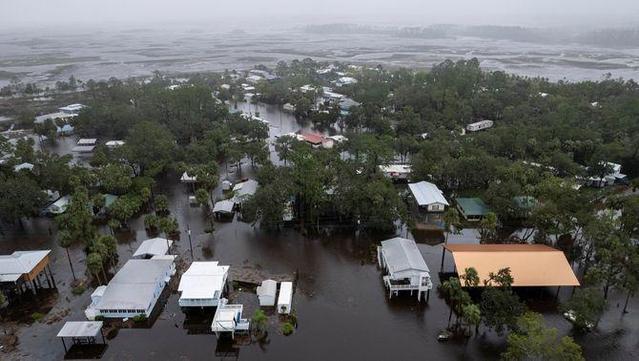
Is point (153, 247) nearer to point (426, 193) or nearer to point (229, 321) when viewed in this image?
point (229, 321)

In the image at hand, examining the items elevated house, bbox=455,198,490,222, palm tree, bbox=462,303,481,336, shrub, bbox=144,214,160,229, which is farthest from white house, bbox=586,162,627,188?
shrub, bbox=144,214,160,229

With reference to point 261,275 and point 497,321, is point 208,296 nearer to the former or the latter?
point 261,275

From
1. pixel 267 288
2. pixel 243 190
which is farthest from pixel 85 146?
pixel 267 288

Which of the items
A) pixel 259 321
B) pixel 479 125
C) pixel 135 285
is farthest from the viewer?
pixel 479 125

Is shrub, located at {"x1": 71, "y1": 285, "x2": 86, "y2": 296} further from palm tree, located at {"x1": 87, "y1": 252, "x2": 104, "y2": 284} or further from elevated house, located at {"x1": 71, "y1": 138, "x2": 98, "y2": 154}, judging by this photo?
elevated house, located at {"x1": 71, "y1": 138, "x2": 98, "y2": 154}

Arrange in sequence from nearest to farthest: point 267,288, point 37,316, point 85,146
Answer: point 37,316 < point 267,288 < point 85,146

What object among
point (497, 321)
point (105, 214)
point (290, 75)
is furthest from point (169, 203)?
point (290, 75)

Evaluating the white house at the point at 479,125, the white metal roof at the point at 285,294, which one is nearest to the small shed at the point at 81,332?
the white metal roof at the point at 285,294
